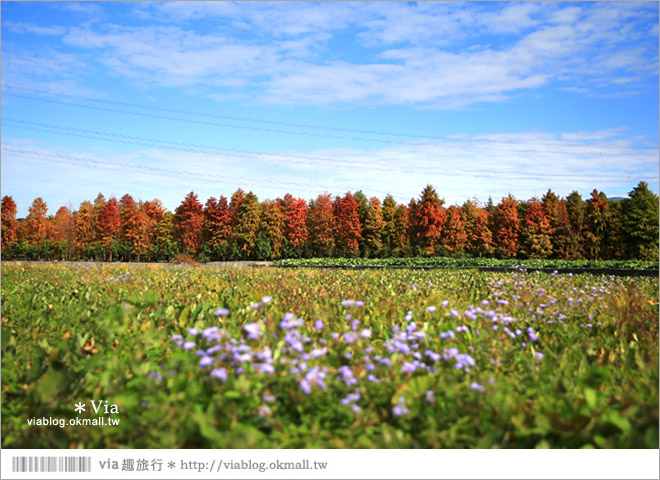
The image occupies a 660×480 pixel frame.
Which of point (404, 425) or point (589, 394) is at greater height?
point (589, 394)

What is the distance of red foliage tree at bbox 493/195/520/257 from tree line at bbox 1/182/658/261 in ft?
0.22

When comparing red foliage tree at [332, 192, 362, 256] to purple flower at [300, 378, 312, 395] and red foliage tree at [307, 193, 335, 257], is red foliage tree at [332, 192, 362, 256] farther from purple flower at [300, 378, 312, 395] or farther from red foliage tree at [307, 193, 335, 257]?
purple flower at [300, 378, 312, 395]

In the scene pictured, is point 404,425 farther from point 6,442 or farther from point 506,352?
point 6,442

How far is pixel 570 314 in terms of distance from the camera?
627 cm

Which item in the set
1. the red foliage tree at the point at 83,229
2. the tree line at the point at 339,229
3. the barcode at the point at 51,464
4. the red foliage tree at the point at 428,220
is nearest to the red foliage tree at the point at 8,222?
the tree line at the point at 339,229

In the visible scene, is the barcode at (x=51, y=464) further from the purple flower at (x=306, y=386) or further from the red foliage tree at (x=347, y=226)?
the red foliage tree at (x=347, y=226)

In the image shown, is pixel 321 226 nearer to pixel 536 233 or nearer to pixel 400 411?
pixel 536 233

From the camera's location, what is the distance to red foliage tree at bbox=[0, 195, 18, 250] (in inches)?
1437

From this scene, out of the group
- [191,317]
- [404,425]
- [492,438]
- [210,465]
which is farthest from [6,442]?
[492,438]

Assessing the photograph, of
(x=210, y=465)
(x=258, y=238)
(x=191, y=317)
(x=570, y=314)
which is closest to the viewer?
(x=210, y=465)

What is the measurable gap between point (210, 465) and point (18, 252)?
154 ft

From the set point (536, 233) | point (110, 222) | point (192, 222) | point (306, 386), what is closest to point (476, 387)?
point (306, 386)

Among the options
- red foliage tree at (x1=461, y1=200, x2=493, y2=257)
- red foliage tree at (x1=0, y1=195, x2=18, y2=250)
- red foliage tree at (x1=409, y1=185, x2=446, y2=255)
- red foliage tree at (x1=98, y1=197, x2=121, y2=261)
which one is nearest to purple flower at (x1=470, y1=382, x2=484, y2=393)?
red foliage tree at (x1=409, y1=185, x2=446, y2=255)

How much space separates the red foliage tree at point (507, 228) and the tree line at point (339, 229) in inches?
2.7
